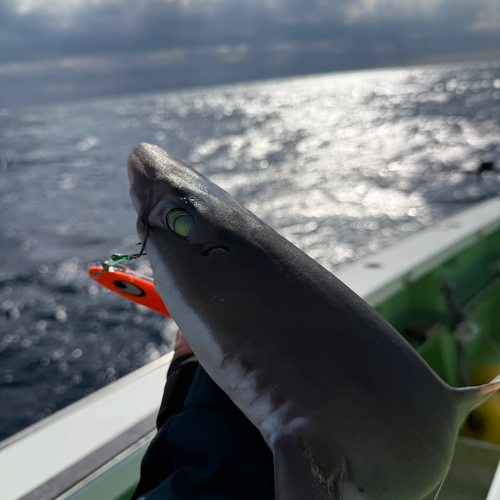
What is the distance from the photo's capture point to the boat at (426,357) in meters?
1.63

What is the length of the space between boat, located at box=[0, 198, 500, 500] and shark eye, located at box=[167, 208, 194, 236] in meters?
1.03

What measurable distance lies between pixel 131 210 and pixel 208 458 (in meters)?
16.8

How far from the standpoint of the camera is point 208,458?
1.01 m

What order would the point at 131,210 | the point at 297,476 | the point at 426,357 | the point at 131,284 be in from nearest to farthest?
the point at 297,476, the point at 131,284, the point at 426,357, the point at 131,210

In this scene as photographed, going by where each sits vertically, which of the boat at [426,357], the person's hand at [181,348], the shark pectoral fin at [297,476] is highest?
the shark pectoral fin at [297,476]

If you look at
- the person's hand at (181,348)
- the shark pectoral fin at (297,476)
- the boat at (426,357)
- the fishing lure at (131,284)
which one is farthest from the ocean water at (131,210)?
the shark pectoral fin at (297,476)

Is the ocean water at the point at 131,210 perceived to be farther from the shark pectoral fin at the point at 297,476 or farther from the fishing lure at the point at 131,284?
the shark pectoral fin at the point at 297,476

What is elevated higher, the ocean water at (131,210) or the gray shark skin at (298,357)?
the gray shark skin at (298,357)

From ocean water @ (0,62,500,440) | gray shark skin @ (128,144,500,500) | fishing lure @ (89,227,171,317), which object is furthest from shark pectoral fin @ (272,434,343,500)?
ocean water @ (0,62,500,440)

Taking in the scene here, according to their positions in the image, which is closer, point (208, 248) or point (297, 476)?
point (297, 476)

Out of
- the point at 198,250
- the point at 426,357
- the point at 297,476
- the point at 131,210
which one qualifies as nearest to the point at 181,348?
the point at 198,250

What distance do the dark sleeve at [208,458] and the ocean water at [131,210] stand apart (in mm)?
2500

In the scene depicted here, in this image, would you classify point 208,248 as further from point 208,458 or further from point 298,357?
point 208,458

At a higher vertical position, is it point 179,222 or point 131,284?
point 179,222
